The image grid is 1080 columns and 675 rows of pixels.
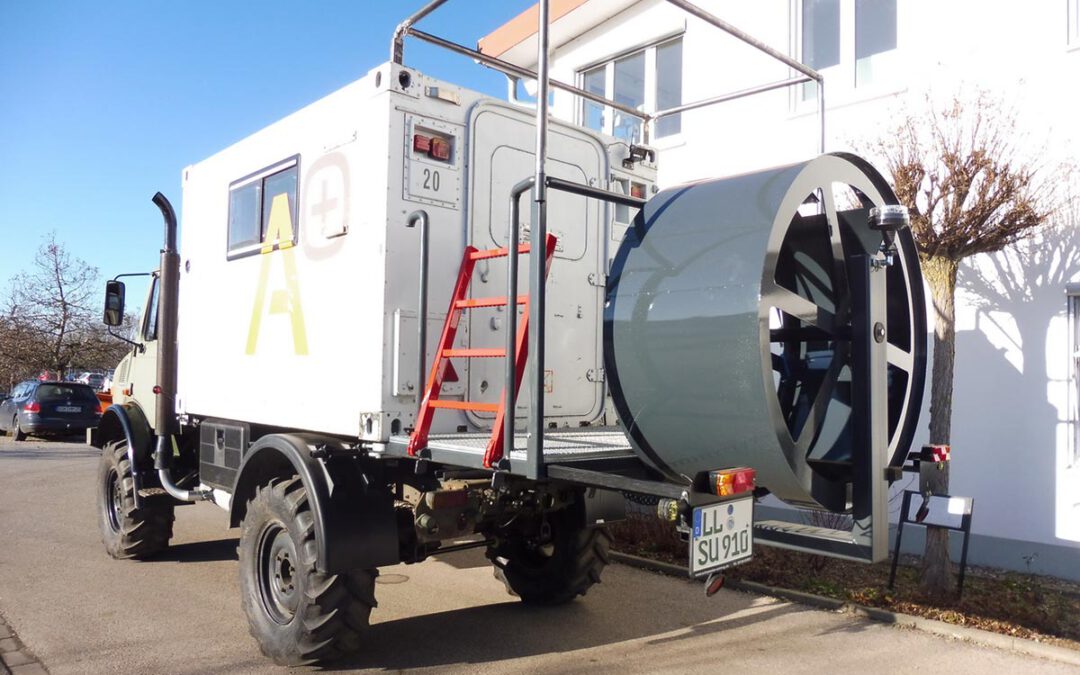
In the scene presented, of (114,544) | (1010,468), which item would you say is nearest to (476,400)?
(114,544)

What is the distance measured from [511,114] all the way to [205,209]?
2.64 meters

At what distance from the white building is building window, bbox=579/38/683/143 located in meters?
1.55

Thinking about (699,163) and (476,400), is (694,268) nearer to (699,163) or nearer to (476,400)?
(476,400)

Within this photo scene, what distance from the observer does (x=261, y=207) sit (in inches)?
210

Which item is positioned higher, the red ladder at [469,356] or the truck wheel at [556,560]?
the red ladder at [469,356]

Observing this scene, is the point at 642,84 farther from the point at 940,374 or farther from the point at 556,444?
the point at 556,444

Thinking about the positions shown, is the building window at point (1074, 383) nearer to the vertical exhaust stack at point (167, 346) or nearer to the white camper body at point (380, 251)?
the white camper body at point (380, 251)

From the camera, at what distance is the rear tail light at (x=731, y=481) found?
2.99 m

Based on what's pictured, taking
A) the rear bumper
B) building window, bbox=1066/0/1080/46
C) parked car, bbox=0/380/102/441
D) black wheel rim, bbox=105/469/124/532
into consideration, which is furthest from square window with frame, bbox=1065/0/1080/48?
the rear bumper

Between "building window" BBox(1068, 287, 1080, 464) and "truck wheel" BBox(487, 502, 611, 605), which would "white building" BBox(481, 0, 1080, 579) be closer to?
"building window" BBox(1068, 287, 1080, 464)

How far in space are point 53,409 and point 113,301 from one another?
1428cm

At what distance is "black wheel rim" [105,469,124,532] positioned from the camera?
7109mm

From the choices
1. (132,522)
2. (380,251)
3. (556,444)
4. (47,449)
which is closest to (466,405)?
(556,444)

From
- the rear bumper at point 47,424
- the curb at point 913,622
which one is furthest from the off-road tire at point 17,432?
the curb at point 913,622
